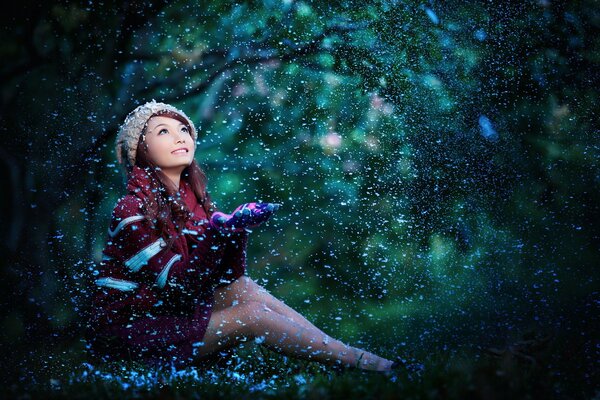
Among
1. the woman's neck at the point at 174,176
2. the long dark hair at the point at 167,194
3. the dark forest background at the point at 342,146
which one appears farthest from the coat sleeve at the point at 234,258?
the dark forest background at the point at 342,146

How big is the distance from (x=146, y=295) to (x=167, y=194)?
2.16ft

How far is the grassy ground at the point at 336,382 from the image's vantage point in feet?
6.89

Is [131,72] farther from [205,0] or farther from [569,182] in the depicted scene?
[569,182]

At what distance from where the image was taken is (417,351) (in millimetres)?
3781

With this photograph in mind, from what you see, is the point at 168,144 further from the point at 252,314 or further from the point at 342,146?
the point at 342,146

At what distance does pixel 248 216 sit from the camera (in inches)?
109

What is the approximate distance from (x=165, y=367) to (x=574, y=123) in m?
4.07

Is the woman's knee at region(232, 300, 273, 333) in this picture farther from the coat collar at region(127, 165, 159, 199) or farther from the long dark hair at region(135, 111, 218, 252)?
the coat collar at region(127, 165, 159, 199)

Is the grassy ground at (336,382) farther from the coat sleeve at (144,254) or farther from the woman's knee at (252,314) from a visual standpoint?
the coat sleeve at (144,254)

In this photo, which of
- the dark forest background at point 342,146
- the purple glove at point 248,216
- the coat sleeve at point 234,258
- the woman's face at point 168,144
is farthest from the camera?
the dark forest background at point 342,146

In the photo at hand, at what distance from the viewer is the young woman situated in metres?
3.18

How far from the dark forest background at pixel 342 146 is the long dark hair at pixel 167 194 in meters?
1.38

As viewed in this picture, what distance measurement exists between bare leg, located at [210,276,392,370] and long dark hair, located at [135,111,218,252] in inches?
19.4

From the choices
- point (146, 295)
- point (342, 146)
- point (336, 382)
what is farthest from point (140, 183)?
point (342, 146)
